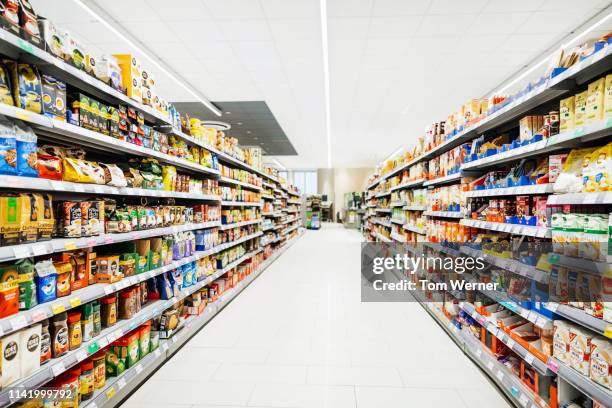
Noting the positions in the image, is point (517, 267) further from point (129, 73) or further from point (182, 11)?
point (182, 11)

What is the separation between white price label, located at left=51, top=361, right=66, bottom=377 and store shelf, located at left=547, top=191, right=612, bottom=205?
277 centimetres

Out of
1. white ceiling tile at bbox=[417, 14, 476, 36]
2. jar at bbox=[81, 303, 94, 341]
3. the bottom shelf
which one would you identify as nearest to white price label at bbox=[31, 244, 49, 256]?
jar at bbox=[81, 303, 94, 341]

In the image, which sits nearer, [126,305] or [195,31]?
[126,305]

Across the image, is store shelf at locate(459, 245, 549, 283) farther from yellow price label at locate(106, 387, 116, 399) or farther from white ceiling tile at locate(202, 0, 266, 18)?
white ceiling tile at locate(202, 0, 266, 18)

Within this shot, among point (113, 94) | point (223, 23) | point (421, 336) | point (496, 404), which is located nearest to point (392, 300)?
point (421, 336)

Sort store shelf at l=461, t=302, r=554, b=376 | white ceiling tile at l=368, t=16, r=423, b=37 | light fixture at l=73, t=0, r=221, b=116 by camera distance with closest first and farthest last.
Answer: store shelf at l=461, t=302, r=554, b=376 → light fixture at l=73, t=0, r=221, b=116 → white ceiling tile at l=368, t=16, r=423, b=37

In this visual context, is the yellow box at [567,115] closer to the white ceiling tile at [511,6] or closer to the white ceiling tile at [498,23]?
the white ceiling tile at [511,6]

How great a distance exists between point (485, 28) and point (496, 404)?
497 cm

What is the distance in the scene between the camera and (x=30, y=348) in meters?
1.64

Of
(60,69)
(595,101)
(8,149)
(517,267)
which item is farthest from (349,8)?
(8,149)

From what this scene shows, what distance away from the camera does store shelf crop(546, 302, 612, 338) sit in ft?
4.92

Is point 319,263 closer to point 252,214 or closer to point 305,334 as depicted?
point 252,214

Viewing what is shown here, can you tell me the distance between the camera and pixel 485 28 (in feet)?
16.0

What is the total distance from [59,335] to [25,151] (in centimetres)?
101
